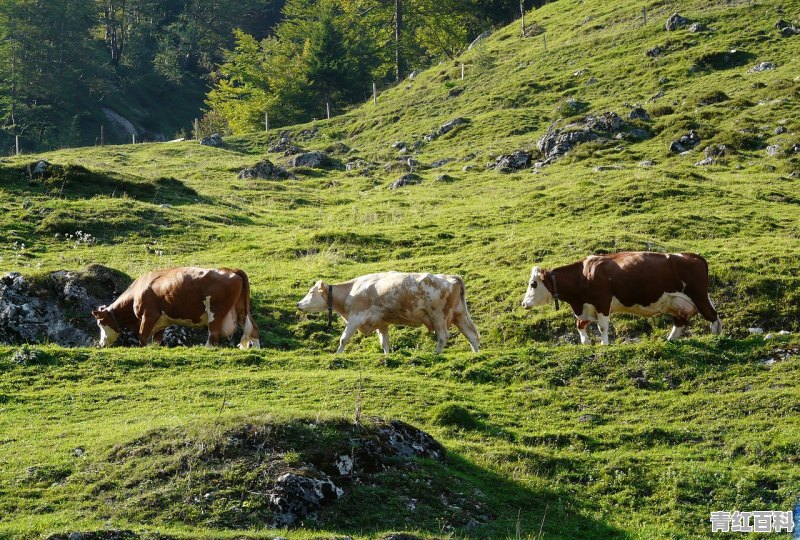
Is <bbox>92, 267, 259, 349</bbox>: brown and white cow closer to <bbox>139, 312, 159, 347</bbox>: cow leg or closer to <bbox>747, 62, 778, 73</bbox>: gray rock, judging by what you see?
<bbox>139, 312, 159, 347</bbox>: cow leg

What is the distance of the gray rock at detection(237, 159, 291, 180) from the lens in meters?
53.3

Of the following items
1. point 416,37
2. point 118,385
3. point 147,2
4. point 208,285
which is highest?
point 147,2

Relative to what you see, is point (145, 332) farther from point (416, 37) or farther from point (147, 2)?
point (147, 2)

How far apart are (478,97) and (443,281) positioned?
154ft

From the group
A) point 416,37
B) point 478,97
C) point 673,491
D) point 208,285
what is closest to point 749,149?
point 478,97

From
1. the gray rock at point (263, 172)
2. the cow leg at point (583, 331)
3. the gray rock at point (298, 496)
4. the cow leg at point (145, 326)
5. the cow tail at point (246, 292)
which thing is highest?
the gray rock at point (263, 172)

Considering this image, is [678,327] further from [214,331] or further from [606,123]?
[606,123]

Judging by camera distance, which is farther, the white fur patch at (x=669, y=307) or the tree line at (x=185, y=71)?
the tree line at (x=185, y=71)

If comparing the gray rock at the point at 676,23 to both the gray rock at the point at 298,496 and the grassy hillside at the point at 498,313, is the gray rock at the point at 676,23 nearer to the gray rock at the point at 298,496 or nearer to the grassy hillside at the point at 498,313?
the grassy hillside at the point at 498,313

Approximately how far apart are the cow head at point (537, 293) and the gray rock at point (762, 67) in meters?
38.7

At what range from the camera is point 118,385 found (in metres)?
19.6

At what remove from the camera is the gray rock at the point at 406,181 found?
48.2 m

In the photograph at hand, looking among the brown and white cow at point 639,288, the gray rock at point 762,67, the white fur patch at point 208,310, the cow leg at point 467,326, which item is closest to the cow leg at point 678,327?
the brown and white cow at point 639,288

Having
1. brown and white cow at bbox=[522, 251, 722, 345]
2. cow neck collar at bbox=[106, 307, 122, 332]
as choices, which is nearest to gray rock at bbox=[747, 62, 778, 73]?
brown and white cow at bbox=[522, 251, 722, 345]
